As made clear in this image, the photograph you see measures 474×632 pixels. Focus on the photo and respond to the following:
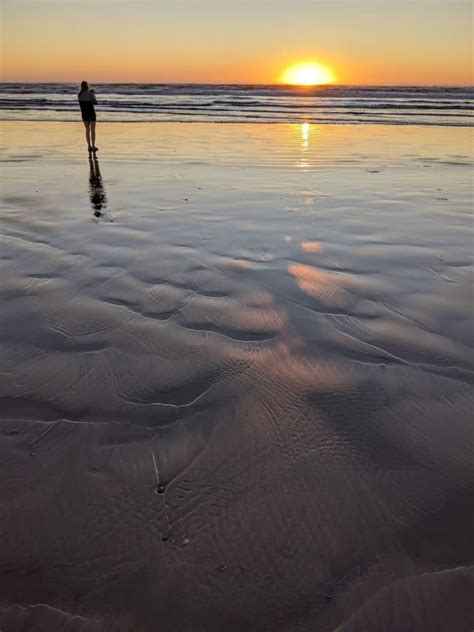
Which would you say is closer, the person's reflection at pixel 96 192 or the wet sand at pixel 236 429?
the wet sand at pixel 236 429

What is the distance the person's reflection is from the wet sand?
1.22 m

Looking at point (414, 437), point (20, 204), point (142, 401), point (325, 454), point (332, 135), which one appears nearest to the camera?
point (325, 454)

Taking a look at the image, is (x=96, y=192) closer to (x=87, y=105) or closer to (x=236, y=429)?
(x=236, y=429)

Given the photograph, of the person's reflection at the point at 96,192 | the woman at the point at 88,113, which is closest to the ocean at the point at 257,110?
the woman at the point at 88,113

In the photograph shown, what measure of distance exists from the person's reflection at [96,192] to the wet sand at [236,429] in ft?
3.99

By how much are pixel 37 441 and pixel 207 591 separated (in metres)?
1.09

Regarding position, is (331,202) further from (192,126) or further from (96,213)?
(192,126)

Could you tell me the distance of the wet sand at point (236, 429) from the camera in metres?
1.48

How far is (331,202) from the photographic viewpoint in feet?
21.6

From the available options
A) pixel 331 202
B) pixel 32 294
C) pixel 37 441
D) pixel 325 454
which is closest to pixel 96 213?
pixel 32 294

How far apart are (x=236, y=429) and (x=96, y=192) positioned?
6153 millimetres

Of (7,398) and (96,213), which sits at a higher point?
(96,213)

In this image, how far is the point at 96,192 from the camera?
7.28 meters

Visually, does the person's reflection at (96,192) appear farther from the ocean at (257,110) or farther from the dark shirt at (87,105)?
the ocean at (257,110)
